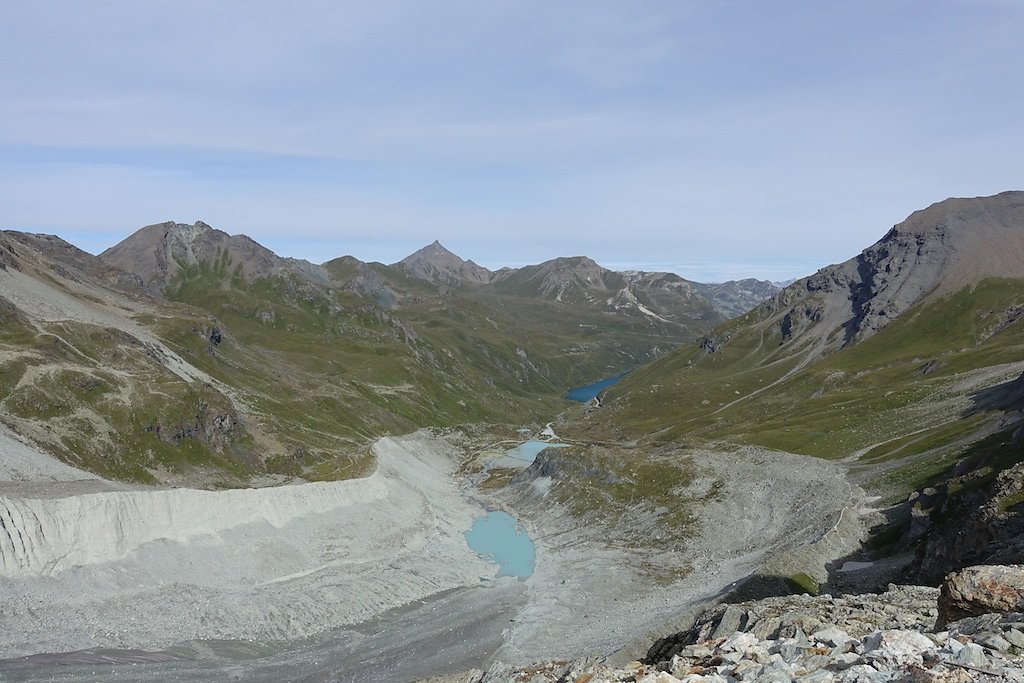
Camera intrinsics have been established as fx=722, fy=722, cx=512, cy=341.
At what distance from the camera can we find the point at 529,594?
304ft

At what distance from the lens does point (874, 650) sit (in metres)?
22.7

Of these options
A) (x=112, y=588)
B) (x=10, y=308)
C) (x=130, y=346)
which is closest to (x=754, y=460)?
(x=112, y=588)

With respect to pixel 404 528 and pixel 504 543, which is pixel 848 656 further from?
pixel 504 543

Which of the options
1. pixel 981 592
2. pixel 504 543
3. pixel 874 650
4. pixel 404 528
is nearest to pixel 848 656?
pixel 874 650

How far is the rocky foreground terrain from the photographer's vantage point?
66.9 feet

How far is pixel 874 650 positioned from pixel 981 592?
852 centimetres

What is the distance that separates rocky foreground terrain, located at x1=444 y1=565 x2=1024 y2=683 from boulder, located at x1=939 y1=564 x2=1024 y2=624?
3 centimetres

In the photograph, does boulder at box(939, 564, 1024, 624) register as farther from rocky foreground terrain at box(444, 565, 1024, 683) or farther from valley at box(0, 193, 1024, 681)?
valley at box(0, 193, 1024, 681)

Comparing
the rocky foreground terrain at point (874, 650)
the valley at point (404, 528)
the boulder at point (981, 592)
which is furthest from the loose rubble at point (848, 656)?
the valley at point (404, 528)

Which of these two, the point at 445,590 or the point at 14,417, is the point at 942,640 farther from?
the point at 14,417

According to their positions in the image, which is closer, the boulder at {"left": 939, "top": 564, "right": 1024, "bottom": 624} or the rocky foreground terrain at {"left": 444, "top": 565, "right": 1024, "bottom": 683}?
the rocky foreground terrain at {"left": 444, "top": 565, "right": 1024, "bottom": 683}

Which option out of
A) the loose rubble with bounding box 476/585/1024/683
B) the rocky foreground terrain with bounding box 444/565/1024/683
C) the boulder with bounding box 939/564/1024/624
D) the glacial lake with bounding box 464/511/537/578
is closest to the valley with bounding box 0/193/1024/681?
the glacial lake with bounding box 464/511/537/578

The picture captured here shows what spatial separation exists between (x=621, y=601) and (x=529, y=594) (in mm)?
12510

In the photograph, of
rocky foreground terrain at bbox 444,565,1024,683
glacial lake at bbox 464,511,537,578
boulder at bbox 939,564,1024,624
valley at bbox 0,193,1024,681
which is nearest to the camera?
rocky foreground terrain at bbox 444,565,1024,683
